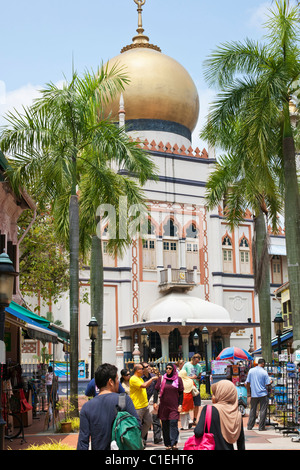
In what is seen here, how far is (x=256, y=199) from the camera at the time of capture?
20266 millimetres

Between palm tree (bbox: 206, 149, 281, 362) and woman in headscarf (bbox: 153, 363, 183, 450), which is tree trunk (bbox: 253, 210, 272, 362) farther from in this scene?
woman in headscarf (bbox: 153, 363, 183, 450)

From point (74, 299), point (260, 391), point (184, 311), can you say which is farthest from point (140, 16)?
point (260, 391)

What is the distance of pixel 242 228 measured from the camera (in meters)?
40.4

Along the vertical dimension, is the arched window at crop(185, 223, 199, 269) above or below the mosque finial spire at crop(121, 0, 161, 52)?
below

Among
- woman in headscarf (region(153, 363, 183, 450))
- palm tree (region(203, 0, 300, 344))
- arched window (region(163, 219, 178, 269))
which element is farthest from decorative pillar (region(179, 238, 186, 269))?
woman in headscarf (region(153, 363, 183, 450))

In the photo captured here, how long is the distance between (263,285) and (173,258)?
17.8m

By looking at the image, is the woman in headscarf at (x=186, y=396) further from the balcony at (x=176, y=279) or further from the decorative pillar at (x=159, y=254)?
the decorative pillar at (x=159, y=254)

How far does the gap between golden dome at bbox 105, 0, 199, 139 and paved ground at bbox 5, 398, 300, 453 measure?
87.6 feet

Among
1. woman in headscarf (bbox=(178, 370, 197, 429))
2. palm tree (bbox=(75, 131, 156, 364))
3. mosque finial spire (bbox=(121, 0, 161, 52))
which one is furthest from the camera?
mosque finial spire (bbox=(121, 0, 161, 52))

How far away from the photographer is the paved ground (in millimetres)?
12023

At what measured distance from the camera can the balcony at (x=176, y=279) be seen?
119 feet

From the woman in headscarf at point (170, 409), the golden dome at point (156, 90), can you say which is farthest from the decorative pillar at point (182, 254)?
the woman in headscarf at point (170, 409)

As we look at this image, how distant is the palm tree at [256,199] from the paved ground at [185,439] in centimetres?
497
